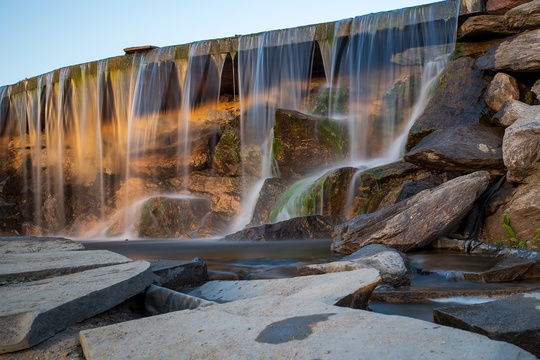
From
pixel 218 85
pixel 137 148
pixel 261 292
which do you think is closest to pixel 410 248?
pixel 261 292

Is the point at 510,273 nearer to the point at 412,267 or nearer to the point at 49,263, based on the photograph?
the point at 412,267

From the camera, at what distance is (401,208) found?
6.68 metres

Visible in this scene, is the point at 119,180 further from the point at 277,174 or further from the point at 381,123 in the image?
the point at 381,123

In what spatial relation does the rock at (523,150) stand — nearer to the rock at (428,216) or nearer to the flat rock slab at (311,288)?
the rock at (428,216)

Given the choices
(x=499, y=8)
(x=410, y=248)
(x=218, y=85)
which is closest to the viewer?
(x=410, y=248)

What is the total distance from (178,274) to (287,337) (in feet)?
7.66

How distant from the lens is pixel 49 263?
420 cm

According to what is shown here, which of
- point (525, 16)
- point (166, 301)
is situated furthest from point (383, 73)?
point (166, 301)

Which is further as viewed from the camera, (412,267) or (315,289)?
(412,267)

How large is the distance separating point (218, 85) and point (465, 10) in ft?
21.9

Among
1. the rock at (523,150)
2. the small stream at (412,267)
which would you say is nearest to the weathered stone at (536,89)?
the rock at (523,150)

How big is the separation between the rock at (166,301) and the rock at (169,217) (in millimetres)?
10504

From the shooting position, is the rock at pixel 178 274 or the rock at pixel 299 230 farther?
the rock at pixel 299 230

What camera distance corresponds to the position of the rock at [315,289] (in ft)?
9.55
